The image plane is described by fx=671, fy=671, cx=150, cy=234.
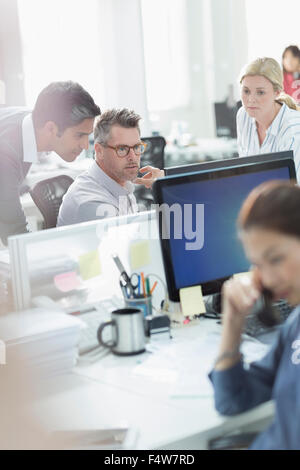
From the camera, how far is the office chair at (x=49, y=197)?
2826 mm

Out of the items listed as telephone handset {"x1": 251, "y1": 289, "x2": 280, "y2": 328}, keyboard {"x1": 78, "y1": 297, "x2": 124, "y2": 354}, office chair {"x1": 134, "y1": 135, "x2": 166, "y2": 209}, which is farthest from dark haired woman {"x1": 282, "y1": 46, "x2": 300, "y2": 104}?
telephone handset {"x1": 251, "y1": 289, "x2": 280, "y2": 328}

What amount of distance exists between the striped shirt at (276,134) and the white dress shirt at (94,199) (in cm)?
83

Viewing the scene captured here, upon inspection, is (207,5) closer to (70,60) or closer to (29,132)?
(70,60)

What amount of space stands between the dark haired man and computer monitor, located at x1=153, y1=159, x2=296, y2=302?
112 centimetres

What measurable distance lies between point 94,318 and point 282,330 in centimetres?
63

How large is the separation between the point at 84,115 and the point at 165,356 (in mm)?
1465

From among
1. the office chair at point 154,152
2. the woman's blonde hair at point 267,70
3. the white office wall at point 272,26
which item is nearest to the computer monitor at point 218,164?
the woman's blonde hair at point 267,70

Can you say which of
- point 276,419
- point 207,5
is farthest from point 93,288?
point 207,5

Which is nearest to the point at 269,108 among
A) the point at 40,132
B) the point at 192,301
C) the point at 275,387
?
the point at 40,132

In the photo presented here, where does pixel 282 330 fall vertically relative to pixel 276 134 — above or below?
below

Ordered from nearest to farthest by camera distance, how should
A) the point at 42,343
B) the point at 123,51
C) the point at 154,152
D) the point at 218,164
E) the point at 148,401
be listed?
1. the point at 148,401
2. the point at 42,343
3. the point at 218,164
4. the point at 154,152
5. the point at 123,51

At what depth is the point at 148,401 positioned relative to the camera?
4.67ft

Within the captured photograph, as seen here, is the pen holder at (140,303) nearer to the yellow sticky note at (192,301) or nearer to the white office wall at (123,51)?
the yellow sticky note at (192,301)

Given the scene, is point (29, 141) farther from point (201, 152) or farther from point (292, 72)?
point (201, 152)
